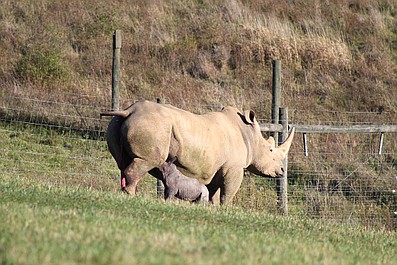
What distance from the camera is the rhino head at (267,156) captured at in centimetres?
1341

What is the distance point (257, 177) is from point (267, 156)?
97.5 inches

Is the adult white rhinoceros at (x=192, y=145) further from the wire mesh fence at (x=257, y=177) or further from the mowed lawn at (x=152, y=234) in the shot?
the wire mesh fence at (x=257, y=177)

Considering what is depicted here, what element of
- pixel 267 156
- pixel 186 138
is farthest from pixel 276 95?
pixel 186 138

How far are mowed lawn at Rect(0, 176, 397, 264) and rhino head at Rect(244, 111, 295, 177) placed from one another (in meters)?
2.54

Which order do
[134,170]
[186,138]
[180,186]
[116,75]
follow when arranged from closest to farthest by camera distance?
[134,170]
[186,138]
[180,186]
[116,75]

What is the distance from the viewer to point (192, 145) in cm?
1160

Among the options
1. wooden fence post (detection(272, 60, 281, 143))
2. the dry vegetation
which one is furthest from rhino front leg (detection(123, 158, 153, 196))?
the dry vegetation

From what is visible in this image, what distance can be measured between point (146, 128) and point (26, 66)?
9692 mm

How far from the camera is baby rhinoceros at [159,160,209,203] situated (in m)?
11.8

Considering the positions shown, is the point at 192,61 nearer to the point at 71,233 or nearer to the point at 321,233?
the point at 321,233

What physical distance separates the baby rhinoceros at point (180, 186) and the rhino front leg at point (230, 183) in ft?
1.01

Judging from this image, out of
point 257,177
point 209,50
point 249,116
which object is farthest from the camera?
point 209,50

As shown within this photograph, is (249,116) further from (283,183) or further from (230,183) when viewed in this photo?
(283,183)

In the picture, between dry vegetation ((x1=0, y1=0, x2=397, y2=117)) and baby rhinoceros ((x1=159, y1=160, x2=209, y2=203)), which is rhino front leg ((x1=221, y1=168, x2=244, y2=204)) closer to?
baby rhinoceros ((x1=159, y1=160, x2=209, y2=203))
